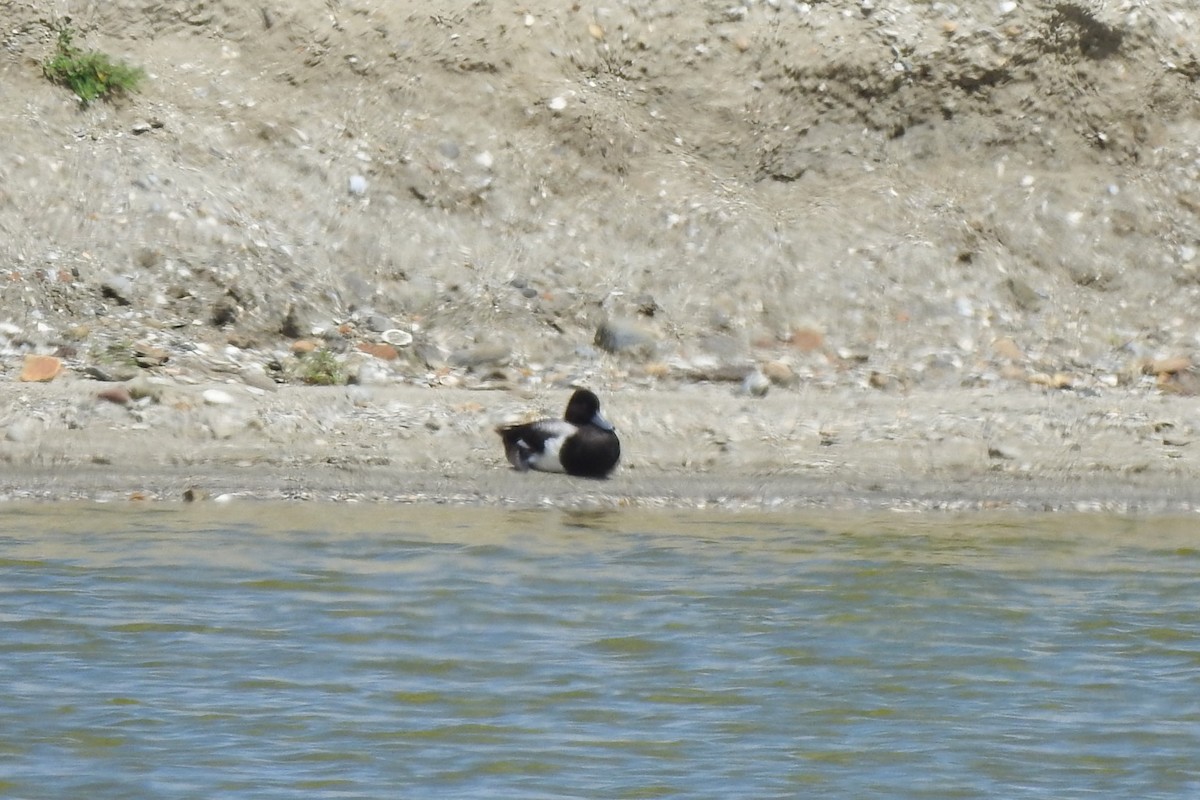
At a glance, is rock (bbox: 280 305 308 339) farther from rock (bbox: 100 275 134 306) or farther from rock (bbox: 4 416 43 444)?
rock (bbox: 4 416 43 444)

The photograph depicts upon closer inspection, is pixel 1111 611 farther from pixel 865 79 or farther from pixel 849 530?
pixel 865 79

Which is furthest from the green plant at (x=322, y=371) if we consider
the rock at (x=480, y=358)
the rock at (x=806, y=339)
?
the rock at (x=806, y=339)

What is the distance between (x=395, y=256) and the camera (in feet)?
45.0

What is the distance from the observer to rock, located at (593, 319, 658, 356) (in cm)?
1289

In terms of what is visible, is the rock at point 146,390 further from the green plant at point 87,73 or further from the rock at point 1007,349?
the rock at point 1007,349

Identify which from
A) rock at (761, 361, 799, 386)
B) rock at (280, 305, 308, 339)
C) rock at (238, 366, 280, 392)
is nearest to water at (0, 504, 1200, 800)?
rock at (238, 366, 280, 392)

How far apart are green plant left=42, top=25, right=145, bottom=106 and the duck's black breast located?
17.2 feet

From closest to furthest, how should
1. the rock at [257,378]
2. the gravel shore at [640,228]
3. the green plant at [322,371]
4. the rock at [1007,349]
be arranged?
the gravel shore at [640,228], the rock at [257,378], the green plant at [322,371], the rock at [1007,349]

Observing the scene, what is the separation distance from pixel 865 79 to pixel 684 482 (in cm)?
506

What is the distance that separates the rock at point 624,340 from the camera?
12.9 m

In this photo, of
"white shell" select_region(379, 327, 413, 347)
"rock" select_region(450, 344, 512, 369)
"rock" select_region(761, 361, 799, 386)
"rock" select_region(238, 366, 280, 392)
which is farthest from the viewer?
"white shell" select_region(379, 327, 413, 347)

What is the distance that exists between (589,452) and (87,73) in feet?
18.2

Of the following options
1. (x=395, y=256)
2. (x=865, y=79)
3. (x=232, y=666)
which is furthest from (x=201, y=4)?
(x=232, y=666)

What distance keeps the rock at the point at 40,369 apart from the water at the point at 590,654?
1781mm
